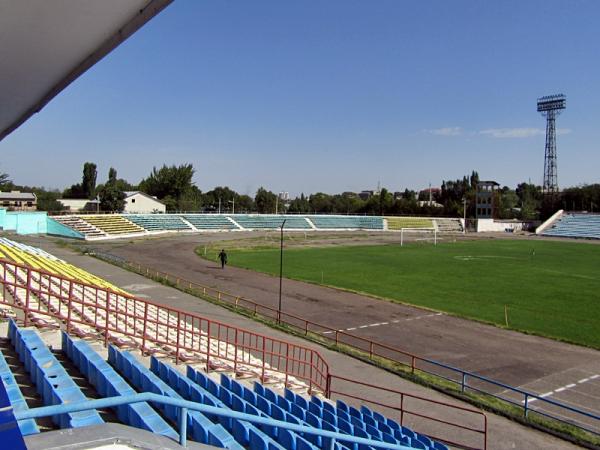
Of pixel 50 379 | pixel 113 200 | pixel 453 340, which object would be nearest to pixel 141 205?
pixel 113 200

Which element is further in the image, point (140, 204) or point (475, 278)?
point (140, 204)

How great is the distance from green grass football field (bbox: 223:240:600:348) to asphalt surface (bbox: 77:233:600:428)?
194 centimetres

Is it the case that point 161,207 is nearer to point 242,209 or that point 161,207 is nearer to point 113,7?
point 242,209

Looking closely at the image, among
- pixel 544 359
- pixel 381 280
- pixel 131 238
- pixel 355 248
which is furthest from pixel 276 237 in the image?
pixel 544 359

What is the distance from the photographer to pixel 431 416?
13594mm

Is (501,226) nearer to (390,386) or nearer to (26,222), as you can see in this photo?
(26,222)

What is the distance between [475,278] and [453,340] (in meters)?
20.1

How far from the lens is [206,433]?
6887mm

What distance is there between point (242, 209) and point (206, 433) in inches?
5511

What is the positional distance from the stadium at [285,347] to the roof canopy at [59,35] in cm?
4

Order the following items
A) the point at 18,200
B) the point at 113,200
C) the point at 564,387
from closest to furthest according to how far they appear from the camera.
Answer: the point at 564,387, the point at 113,200, the point at 18,200

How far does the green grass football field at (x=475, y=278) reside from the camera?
26.5 meters

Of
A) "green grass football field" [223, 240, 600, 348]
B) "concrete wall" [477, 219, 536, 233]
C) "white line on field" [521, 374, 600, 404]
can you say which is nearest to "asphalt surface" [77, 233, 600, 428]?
"white line on field" [521, 374, 600, 404]

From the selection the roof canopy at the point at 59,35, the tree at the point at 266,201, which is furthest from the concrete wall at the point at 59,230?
the tree at the point at 266,201
